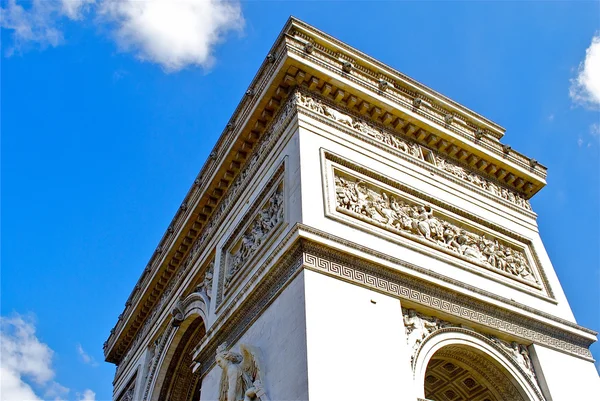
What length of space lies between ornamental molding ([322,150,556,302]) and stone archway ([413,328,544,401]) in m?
1.24

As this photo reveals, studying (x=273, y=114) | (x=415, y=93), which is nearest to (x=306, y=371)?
(x=273, y=114)

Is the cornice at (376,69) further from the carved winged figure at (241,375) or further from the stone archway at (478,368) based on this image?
the carved winged figure at (241,375)

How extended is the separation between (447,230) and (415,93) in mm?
3072

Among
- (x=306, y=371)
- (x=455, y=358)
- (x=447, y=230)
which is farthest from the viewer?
(x=447, y=230)

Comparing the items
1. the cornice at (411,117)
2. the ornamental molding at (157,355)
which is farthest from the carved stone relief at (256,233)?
the ornamental molding at (157,355)

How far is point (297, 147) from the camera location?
27.7 feet

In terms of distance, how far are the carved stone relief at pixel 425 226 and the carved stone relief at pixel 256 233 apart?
96 centimetres

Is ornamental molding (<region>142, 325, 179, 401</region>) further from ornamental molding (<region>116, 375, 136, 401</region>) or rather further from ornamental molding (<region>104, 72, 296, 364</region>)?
ornamental molding (<region>104, 72, 296, 364</region>)

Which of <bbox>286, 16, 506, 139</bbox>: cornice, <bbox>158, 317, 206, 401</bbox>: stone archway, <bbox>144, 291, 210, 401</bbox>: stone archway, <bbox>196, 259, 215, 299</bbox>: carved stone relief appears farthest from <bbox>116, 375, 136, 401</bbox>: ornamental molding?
<bbox>286, 16, 506, 139</bbox>: cornice

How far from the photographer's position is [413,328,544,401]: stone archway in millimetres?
7914

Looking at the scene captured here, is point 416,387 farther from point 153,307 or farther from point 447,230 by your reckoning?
point 153,307

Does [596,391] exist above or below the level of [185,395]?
below

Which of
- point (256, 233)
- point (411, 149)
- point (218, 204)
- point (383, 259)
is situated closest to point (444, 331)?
point (383, 259)

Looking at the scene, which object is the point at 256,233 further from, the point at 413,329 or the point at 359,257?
the point at 413,329
